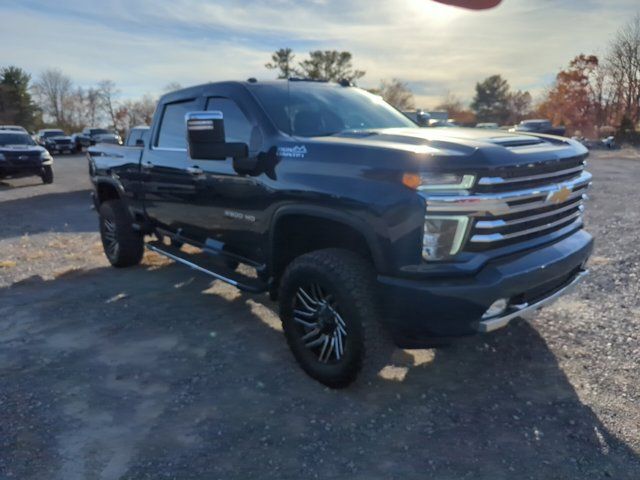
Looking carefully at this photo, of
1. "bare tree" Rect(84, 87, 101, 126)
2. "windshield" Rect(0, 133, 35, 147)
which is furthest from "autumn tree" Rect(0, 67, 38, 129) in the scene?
"windshield" Rect(0, 133, 35, 147)

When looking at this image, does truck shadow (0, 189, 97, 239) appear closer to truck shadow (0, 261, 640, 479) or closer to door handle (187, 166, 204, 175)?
truck shadow (0, 261, 640, 479)

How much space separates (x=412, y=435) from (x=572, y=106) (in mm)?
59816

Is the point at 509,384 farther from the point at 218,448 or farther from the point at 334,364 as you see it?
the point at 218,448

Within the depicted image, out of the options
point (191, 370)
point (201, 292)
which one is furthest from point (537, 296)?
point (201, 292)

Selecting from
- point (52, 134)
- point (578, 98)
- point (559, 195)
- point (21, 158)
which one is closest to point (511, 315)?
point (559, 195)

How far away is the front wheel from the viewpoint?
294 centimetres

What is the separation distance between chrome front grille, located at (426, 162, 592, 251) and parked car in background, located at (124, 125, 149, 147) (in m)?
3.81

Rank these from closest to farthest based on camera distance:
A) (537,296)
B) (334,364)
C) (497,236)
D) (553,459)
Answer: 1. (553,459)
2. (497,236)
3. (537,296)
4. (334,364)

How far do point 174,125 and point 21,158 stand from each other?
12358 millimetres

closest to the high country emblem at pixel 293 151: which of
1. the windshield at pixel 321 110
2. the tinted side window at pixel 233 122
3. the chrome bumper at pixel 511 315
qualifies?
the windshield at pixel 321 110

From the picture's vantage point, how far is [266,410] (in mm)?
3076

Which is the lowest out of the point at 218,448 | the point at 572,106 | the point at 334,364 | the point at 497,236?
the point at 218,448

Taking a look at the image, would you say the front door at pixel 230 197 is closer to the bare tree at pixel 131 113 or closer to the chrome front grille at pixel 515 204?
the chrome front grille at pixel 515 204

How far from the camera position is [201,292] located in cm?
532
